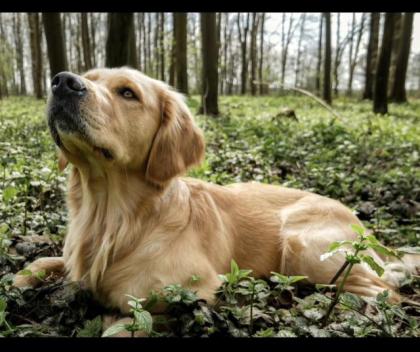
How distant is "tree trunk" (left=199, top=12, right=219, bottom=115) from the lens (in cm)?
1159

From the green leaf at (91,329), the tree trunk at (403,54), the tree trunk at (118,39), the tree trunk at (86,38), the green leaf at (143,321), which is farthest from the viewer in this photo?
the tree trunk at (86,38)

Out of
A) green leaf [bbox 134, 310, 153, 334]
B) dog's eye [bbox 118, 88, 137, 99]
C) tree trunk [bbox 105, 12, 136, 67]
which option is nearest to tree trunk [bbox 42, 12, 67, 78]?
tree trunk [bbox 105, 12, 136, 67]

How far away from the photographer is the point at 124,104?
3.02 meters

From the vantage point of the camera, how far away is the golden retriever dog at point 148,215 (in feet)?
9.15

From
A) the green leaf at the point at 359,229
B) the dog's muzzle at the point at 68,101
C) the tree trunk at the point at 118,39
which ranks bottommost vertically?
the green leaf at the point at 359,229

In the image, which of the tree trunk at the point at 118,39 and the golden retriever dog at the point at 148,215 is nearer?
the golden retriever dog at the point at 148,215

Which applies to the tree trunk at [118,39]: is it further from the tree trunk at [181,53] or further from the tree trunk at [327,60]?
the tree trunk at [327,60]

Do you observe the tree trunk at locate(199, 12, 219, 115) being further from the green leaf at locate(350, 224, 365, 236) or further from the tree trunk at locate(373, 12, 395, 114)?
the green leaf at locate(350, 224, 365, 236)

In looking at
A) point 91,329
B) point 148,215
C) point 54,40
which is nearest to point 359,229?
point 148,215

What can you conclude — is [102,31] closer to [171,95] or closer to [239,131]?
[239,131]

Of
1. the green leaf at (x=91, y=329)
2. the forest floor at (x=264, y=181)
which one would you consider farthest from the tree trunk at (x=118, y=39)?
the green leaf at (x=91, y=329)
